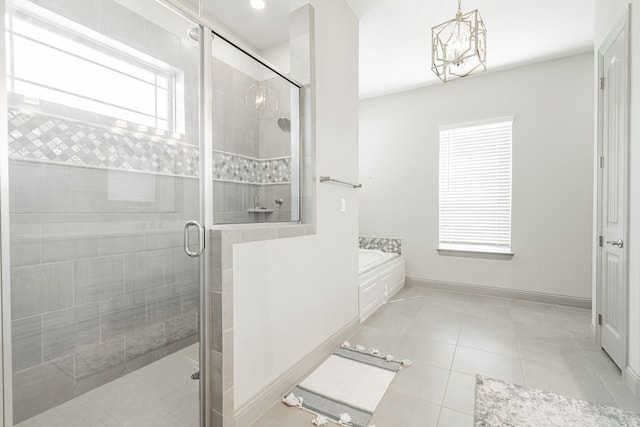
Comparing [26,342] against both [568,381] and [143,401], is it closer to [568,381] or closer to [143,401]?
[143,401]

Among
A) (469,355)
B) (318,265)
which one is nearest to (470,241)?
(469,355)

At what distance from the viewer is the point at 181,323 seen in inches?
54.6

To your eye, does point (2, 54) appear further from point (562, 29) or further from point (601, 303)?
point (562, 29)

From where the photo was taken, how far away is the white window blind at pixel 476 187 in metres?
3.58

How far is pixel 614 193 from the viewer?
205cm

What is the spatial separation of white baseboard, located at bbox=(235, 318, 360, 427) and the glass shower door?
0.82 ft

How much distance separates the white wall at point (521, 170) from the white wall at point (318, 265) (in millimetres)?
1695

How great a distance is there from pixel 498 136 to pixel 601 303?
208 centimetres

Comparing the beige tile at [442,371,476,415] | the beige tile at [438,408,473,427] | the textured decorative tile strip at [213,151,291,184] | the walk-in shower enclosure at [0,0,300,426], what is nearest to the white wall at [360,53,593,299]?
the beige tile at [442,371,476,415]

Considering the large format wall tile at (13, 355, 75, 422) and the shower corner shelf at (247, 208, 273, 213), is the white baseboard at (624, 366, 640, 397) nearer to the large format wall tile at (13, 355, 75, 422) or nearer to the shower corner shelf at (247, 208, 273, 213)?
the shower corner shelf at (247, 208, 273, 213)

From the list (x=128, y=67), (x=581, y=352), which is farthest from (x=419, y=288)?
(x=128, y=67)

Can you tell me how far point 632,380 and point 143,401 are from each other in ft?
8.59

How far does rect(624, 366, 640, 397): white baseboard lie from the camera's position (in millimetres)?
1678

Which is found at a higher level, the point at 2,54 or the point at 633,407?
the point at 2,54
